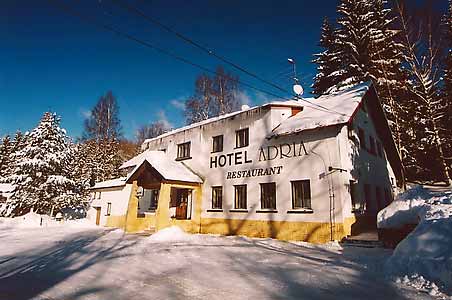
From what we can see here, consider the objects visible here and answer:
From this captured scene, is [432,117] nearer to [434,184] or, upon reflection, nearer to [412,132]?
[412,132]

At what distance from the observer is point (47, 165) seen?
25.9m

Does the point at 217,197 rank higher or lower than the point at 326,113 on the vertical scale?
lower

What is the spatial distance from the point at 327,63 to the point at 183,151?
55.9 feet

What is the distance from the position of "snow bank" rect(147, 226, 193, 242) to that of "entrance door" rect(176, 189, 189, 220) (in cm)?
327

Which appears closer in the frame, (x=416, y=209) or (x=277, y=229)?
(x=416, y=209)

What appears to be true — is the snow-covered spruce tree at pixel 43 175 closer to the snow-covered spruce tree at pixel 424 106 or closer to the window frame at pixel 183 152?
the window frame at pixel 183 152

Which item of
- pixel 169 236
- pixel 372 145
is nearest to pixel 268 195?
pixel 169 236

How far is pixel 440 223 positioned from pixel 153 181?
14.7m

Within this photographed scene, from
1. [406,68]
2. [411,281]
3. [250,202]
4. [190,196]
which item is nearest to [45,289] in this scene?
[411,281]

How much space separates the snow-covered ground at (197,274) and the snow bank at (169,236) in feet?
9.40

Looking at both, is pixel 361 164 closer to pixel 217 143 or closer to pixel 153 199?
pixel 217 143

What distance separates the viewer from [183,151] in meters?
21.4

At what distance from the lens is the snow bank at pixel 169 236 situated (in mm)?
14299

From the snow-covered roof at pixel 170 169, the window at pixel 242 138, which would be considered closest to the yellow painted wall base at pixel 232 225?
the snow-covered roof at pixel 170 169
